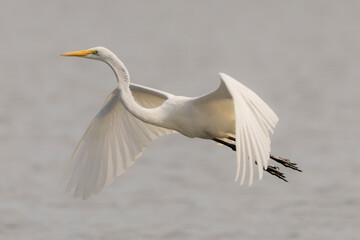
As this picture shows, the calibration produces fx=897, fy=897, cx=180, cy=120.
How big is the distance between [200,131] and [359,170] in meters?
12.0

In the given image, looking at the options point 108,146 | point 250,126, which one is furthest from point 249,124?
point 108,146

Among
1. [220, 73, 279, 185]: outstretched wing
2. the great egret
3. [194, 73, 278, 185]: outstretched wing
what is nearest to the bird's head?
the great egret

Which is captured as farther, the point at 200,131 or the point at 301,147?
the point at 301,147

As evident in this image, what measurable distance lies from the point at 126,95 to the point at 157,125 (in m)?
0.58

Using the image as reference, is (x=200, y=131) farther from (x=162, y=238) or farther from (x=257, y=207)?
(x=257, y=207)

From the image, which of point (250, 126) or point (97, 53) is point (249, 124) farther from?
point (97, 53)

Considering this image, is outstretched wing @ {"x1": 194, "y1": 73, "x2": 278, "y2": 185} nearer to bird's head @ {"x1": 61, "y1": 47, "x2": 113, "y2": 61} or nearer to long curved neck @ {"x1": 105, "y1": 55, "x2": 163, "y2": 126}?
long curved neck @ {"x1": 105, "y1": 55, "x2": 163, "y2": 126}

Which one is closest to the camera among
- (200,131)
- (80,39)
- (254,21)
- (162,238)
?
(200,131)

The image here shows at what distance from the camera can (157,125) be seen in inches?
452

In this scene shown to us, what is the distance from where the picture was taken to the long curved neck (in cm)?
1119

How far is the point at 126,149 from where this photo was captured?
12.8 meters

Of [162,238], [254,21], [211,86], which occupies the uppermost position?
[254,21]

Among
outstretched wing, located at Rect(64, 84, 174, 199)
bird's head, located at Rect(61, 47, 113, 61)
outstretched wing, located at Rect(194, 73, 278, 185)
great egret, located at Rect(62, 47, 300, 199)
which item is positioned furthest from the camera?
outstretched wing, located at Rect(64, 84, 174, 199)

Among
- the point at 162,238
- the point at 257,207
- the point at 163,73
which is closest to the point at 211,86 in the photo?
the point at 163,73
